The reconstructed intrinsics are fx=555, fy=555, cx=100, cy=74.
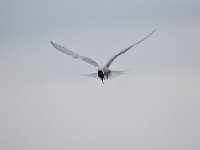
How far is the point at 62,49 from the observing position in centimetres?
566

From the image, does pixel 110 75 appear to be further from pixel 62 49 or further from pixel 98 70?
pixel 62 49

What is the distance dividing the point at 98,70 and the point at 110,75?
0.13 m

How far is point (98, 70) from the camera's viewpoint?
17.5ft

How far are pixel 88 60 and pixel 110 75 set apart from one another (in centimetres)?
40

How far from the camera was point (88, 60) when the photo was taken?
568 centimetres

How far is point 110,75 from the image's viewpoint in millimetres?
5391

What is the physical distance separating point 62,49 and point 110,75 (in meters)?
0.61

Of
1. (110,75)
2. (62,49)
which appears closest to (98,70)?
(110,75)

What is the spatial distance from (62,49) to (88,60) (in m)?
0.29

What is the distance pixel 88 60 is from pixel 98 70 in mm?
370

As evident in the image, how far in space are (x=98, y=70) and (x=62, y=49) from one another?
53cm
